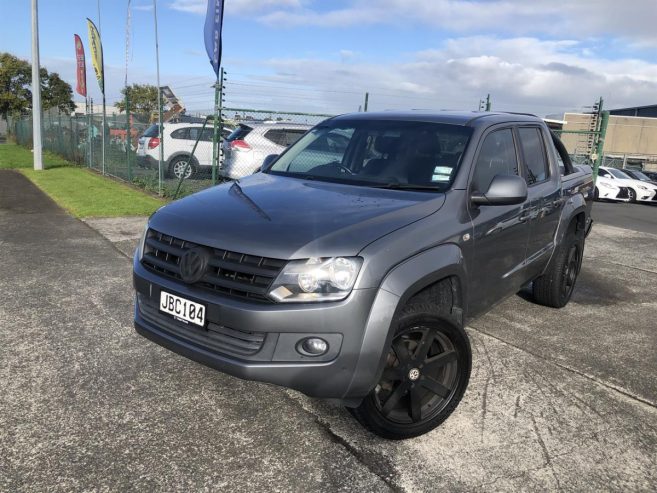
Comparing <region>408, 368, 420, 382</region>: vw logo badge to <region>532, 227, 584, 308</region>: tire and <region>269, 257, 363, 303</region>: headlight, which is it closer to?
<region>269, 257, 363, 303</region>: headlight

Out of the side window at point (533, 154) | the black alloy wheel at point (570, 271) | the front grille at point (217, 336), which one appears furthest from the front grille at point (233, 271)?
the black alloy wheel at point (570, 271)

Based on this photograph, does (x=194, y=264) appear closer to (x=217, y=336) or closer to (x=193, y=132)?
(x=217, y=336)

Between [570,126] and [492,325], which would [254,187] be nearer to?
[492,325]

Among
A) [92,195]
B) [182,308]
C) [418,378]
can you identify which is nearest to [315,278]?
[182,308]

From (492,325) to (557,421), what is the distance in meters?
1.63

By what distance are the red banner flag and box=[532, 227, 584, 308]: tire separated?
64.9ft

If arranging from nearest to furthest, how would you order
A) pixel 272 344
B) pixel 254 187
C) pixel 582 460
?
1. pixel 272 344
2. pixel 582 460
3. pixel 254 187

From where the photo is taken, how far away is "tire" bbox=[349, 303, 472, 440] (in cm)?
279

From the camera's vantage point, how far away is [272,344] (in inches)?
100

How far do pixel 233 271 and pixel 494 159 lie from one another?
2086 mm

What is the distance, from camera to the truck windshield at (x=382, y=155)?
349 cm

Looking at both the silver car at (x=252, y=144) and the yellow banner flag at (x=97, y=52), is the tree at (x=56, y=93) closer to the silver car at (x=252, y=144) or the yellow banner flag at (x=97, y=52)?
the yellow banner flag at (x=97, y=52)

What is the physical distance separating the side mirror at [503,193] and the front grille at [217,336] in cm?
156

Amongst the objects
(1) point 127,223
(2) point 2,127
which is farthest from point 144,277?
(2) point 2,127
